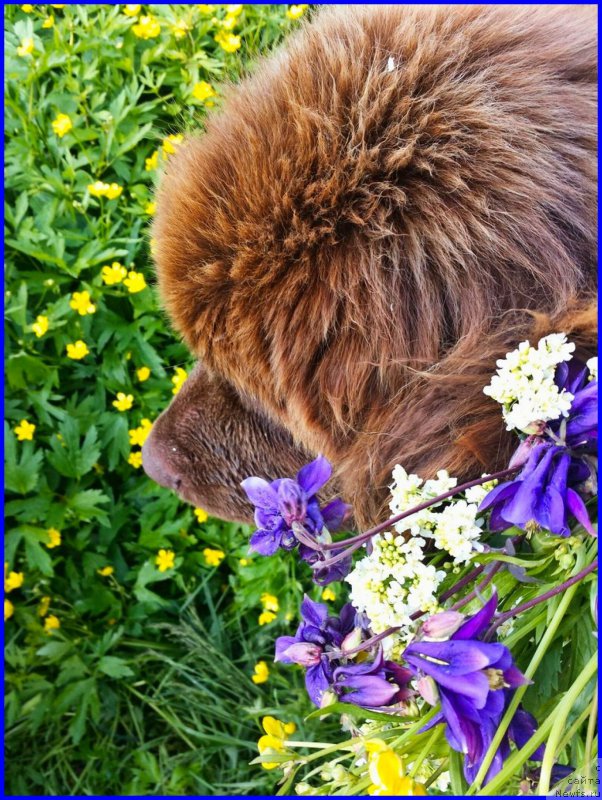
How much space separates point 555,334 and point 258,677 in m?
1.72

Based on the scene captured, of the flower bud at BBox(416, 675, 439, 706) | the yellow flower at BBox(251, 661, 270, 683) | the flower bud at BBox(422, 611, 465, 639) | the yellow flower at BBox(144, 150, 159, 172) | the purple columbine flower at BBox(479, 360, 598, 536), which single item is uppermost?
the yellow flower at BBox(144, 150, 159, 172)

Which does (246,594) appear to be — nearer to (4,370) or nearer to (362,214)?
(4,370)

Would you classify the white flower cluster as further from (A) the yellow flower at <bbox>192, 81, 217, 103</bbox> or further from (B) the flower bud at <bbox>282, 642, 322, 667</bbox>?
(A) the yellow flower at <bbox>192, 81, 217, 103</bbox>

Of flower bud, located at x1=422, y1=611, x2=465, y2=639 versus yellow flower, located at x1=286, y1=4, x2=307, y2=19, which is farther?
yellow flower, located at x1=286, y1=4, x2=307, y2=19

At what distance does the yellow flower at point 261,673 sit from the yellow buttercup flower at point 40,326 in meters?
→ 1.22

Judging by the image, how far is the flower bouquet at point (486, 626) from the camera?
2.60 ft

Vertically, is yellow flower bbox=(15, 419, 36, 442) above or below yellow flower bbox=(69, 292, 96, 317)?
below

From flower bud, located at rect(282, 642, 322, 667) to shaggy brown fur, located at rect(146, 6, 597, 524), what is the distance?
10.5 inches

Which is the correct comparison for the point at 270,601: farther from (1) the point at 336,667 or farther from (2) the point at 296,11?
(2) the point at 296,11

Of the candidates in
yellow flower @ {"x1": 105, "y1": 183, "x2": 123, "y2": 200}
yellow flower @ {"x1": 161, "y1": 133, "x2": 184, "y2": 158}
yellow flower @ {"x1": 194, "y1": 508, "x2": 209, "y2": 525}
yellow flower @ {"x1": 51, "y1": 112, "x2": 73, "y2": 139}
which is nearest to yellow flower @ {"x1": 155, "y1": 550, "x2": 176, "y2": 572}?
yellow flower @ {"x1": 194, "y1": 508, "x2": 209, "y2": 525}

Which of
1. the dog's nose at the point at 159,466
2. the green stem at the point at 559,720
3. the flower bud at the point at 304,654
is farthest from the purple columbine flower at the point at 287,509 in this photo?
the dog's nose at the point at 159,466

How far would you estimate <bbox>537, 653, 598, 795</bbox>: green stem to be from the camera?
74cm

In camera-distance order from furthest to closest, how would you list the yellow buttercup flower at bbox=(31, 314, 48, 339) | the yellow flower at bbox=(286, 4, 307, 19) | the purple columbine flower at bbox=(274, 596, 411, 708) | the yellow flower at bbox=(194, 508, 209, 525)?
the yellow flower at bbox=(194, 508, 209, 525) → the yellow buttercup flower at bbox=(31, 314, 48, 339) → the yellow flower at bbox=(286, 4, 307, 19) → the purple columbine flower at bbox=(274, 596, 411, 708)

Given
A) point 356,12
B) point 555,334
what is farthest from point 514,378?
point 356,12
